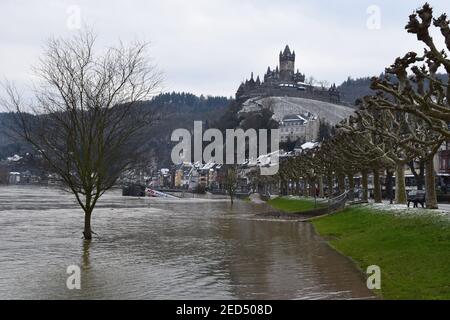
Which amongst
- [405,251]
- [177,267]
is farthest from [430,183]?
[177,267]

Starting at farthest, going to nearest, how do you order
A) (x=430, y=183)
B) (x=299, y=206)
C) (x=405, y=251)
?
1. (x=299, y=206)
2. (x=430, y=183)
3. (x=405, y=251)

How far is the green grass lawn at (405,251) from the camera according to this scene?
44.5 feet

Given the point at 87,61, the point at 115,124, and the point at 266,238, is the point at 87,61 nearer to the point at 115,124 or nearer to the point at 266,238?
the point at 115,124

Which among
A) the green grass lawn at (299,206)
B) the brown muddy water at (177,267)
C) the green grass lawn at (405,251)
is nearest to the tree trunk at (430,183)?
the green grass lawn at (405,251)

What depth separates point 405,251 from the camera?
1892 centimetres

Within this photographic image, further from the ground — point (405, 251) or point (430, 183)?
point (430, 183)

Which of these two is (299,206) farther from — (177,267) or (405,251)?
(177,267)

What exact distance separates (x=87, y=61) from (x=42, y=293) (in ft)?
50.3

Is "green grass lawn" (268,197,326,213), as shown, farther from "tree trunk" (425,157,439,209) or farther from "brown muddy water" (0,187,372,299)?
"brown muddy water" (0,187,372,299)

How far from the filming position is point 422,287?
43.9 feet

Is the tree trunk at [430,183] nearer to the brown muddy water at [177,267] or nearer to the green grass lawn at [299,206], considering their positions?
the brown muddy water at [177,267]

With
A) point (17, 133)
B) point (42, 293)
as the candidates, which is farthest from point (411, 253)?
point (17, 133)

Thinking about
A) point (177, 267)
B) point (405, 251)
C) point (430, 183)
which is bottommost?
point (177, 267)

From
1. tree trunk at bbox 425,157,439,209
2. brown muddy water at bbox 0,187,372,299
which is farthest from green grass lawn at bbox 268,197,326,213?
brown muddy water at bbox 0,187,372,299
